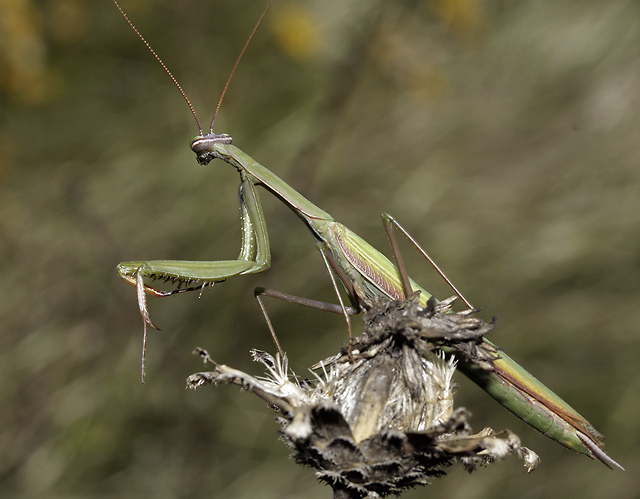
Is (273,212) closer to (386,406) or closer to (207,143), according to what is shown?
(207,143)

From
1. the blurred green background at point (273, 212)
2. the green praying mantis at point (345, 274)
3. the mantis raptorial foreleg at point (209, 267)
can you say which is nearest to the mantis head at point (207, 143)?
the green praying mantis at point (345, 274)

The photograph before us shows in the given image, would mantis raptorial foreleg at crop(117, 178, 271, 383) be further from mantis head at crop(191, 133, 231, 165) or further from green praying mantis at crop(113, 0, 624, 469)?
mantis head at crop(191, 133, 231, 165)

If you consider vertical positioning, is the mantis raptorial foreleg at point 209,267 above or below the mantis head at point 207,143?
below

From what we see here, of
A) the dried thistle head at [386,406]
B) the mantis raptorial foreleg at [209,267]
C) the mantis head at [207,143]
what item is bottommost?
the dried thistle head at [386,406]

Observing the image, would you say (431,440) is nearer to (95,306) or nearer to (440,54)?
(95,306)

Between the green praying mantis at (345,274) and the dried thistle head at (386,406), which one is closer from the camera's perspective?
the dried thistle head at (386,406)

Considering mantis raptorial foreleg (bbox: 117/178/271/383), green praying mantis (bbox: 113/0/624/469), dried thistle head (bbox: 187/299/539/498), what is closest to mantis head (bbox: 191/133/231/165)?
green praying mantis (bbox: 113/0/624/469)

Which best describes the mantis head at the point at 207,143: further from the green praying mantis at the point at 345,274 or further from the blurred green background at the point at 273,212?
the blurred green background at the point at 273,212
